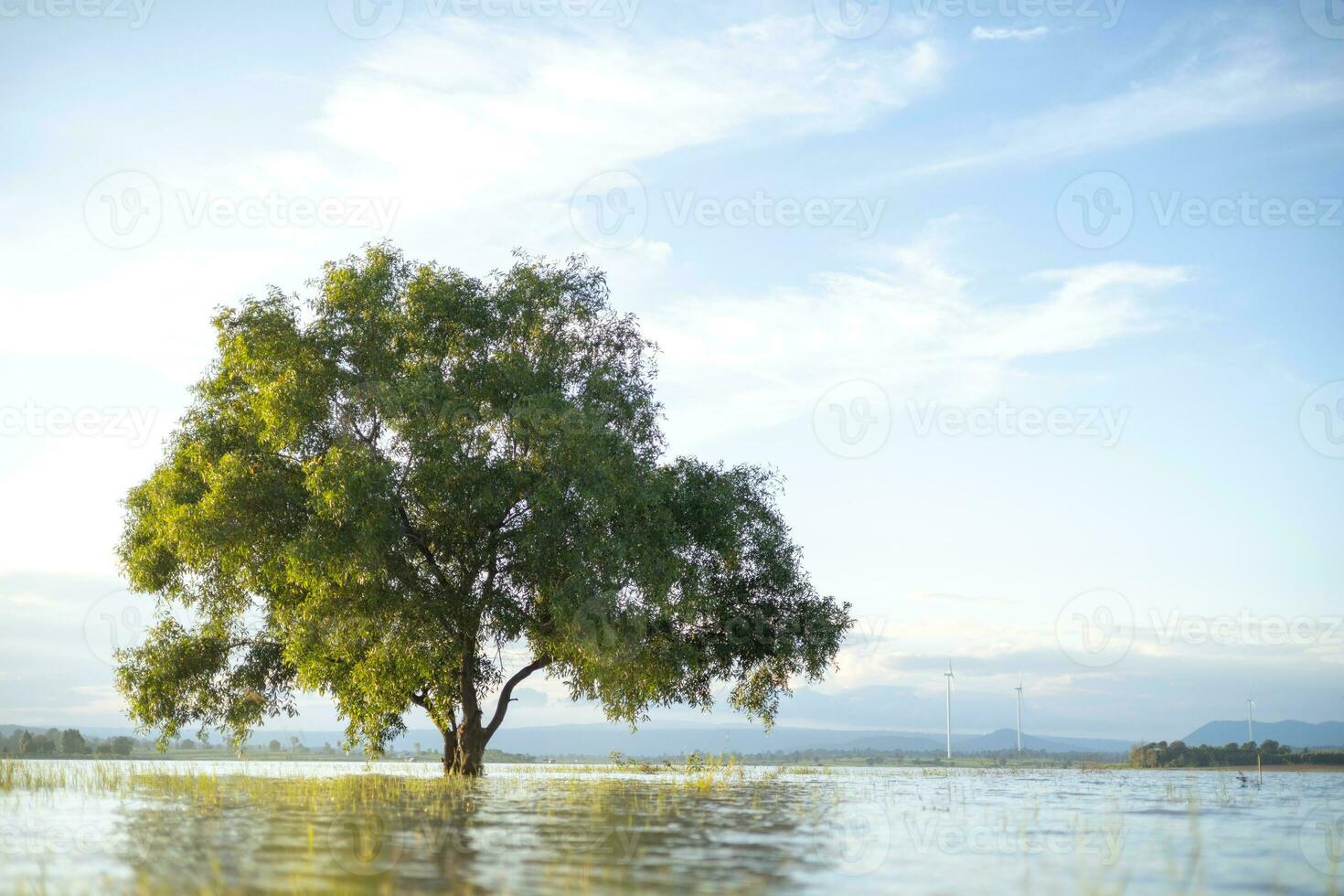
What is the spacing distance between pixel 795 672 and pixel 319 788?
1929 cm

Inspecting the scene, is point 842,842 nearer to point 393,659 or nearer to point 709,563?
point 393,659

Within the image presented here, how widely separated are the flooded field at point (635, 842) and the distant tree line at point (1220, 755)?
6172 centimetres

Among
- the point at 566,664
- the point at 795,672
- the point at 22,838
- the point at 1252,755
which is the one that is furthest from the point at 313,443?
the point at 1252,755

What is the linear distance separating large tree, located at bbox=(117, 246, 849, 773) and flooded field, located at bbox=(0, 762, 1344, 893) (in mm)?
8052

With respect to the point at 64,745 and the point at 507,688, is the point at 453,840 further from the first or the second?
the point at 64,745

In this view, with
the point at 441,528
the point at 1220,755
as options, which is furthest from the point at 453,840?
the point at 1220,755

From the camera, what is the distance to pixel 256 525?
32375 millimetres

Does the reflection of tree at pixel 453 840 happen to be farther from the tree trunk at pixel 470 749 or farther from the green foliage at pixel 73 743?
the green foliage at pixel 73 743

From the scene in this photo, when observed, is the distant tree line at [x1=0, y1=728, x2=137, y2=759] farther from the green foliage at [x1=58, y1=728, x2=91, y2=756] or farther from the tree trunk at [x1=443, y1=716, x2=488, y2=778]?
the tree trunk at [x1=443, y1=716, x2=488, y2=778]

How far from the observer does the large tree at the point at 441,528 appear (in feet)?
104

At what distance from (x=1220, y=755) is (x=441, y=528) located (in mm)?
76879

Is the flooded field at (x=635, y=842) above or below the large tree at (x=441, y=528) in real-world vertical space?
below

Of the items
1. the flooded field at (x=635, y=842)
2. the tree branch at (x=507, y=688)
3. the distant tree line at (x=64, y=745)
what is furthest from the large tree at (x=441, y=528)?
the distant tree line at (x=64, y=745)

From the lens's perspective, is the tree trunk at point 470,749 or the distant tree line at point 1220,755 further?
the distant tree line at point 1220,755
